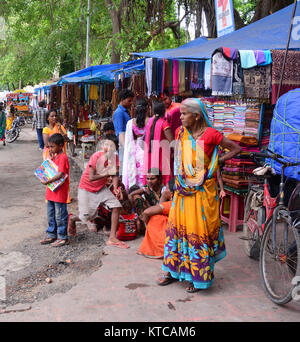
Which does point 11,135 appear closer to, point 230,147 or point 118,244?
point 118,244

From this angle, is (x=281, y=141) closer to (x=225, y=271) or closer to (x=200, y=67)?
(x=225, y=271)

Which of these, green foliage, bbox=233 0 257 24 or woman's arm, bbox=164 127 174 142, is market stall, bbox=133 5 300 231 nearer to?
woman's arm, bbox=164 127 174 142

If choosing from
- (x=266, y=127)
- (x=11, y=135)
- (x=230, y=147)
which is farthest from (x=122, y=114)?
(x=11, y=135)

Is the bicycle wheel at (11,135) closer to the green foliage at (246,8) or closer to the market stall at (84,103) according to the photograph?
the market stall at (84,103)

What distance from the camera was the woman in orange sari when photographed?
11.6 ft

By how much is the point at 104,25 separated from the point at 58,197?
15383mm

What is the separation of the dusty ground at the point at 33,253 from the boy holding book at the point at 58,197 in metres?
0.17

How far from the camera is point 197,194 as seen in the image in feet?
11.7

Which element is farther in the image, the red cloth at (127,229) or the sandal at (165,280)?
the red cloth at (127,229)

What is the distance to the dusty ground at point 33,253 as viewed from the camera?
402 centimetres

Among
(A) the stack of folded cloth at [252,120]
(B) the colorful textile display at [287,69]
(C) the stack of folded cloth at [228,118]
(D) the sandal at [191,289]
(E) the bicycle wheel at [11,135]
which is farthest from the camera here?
(E) the bicycle wheel at [11,135]

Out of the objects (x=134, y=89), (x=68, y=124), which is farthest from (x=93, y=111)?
(x=134, y=89)

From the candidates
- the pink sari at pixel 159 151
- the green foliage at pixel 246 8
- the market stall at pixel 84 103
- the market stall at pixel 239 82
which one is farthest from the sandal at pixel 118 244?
the green foliage at pixel 246 8
